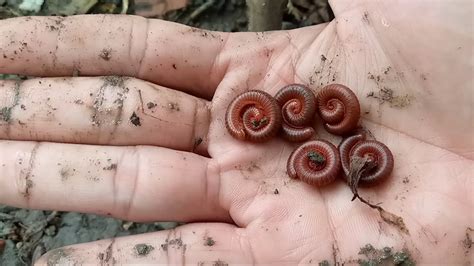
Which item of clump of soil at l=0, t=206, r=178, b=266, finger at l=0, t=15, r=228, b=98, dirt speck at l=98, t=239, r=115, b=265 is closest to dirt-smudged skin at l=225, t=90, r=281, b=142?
finger at l=0, t=15, r=228, b=98

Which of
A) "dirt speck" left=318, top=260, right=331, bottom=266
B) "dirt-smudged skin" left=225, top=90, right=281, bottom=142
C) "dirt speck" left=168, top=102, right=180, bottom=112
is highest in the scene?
"dirt speck" left=168, top=102, right=180, bottom=112

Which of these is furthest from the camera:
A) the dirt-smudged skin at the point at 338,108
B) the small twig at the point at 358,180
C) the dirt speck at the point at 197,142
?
the dirt speck at the point at 197,142

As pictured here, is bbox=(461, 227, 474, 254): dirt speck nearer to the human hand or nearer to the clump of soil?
the human hand

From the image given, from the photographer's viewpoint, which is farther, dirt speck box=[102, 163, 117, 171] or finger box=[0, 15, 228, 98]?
finger box=[0, 15, 228, 98]

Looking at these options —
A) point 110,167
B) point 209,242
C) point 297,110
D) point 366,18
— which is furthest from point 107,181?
point 366,18

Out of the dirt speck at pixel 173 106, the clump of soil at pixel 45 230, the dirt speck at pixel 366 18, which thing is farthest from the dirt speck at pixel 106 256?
the dirt speck at pixel 366 18

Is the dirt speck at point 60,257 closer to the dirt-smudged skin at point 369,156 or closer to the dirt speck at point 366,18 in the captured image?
the dirt-smudged skin at point 369,156
